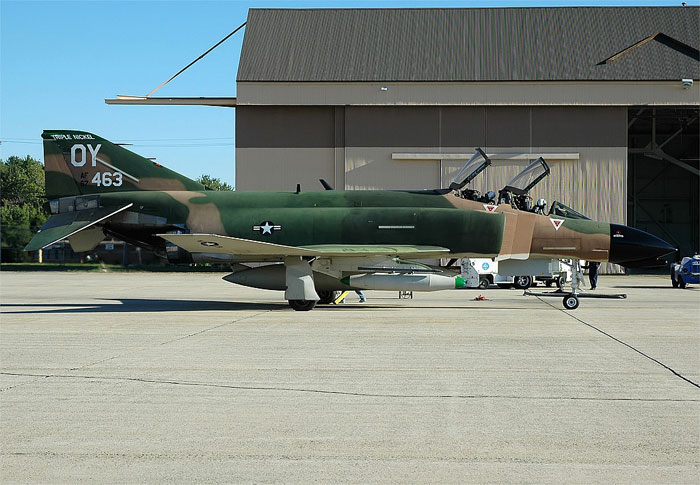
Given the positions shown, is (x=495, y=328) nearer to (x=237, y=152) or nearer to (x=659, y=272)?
(x=237, y=152)

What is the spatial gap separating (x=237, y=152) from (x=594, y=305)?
A: 24.9 meters

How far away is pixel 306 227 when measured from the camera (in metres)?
17.6

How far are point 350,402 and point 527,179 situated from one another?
43.3 feet

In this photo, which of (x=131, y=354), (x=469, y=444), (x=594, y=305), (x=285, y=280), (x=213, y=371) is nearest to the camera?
(x=469, y=444)

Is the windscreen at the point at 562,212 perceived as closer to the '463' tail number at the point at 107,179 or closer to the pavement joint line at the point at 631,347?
the pavement joint line at the point at 631,347

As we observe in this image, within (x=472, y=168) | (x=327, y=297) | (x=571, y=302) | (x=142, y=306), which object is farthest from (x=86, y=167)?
(x=571, y=302)

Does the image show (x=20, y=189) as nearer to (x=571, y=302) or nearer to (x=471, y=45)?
(x=471, y=45)

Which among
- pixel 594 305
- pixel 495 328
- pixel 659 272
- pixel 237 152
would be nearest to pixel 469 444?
pixel 495 328

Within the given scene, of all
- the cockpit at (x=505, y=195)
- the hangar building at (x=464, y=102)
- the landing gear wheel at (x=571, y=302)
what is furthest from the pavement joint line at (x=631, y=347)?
the hangar building at (x=464, y=102)

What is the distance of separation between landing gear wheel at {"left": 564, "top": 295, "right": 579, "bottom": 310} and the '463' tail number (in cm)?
1125

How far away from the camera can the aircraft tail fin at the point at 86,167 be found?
18.5 m

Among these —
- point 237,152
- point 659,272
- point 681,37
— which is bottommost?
point 659,272

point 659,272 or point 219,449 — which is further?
point 659,272

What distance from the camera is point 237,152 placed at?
3944 cm
